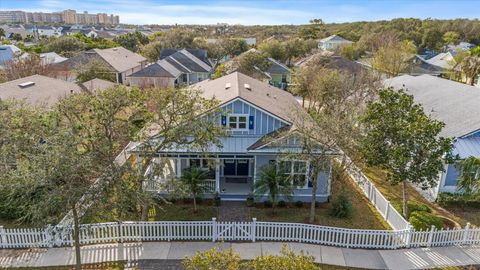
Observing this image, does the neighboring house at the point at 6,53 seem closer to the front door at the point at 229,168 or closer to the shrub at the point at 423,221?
the front door at the point at 229,168

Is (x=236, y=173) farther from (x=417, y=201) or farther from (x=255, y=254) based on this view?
(x=417, y=201)

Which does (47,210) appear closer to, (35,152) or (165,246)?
(35,152)

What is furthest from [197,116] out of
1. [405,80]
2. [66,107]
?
[405,80]

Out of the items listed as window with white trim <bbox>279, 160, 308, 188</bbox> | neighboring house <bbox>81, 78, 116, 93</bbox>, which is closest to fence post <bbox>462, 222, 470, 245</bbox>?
window with white trim <bbox>279, 160, 308, 188</bbox>

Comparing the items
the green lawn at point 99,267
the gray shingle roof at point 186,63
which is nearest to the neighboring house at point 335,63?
the gray shingle roof at point 186,63

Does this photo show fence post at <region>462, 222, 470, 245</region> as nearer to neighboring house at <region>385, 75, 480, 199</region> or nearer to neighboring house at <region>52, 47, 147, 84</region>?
neighboring house at <region>385, 75, 480, 199</region>

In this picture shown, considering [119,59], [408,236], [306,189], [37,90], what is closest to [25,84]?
[37,90]

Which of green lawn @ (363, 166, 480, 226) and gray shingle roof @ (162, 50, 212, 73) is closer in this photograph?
green lawn @ (363, 166, 480, 226)
